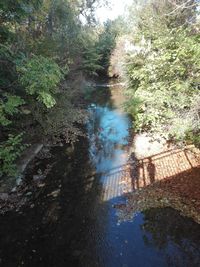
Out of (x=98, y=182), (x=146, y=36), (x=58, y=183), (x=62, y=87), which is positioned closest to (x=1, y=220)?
(x=58, y=183)

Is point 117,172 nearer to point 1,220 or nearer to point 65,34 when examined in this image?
point 1,220

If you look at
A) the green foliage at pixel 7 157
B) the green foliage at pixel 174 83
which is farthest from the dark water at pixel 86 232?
the green foliage at pixel 174 83

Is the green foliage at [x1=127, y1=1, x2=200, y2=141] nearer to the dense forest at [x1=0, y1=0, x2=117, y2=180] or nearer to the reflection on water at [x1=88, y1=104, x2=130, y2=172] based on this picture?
the reflection on water at [x1=88, y1=104, x2=130, y2=172]

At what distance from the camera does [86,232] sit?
6082 millimetres

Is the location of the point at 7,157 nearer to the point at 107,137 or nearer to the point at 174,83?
the point at 107,137

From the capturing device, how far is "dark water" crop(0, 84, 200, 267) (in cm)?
523

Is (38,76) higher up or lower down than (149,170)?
higher up

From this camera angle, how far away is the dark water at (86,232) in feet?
17.1

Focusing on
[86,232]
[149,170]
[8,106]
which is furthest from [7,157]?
[149,170]

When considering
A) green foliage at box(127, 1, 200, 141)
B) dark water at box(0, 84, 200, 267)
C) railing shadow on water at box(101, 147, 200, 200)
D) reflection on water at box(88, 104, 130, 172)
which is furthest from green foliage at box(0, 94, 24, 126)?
green foliage at box(127, 1, 200, 141)

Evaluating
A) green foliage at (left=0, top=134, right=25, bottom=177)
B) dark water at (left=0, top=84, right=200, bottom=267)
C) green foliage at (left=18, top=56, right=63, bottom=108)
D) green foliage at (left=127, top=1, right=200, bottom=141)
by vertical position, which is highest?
green foliage at (left=127, top=1, right=200, bottom=141)

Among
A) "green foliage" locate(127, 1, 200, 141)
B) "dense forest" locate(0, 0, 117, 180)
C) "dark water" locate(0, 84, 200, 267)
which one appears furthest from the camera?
"dense forest" locate(0, 0, 117, 180)

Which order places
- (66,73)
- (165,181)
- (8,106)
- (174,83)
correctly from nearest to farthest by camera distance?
(165,181) < (8,106) < (174,83) < (66,73)

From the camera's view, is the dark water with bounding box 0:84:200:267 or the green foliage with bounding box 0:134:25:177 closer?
the dark water with bounding box 0:84:200:267
